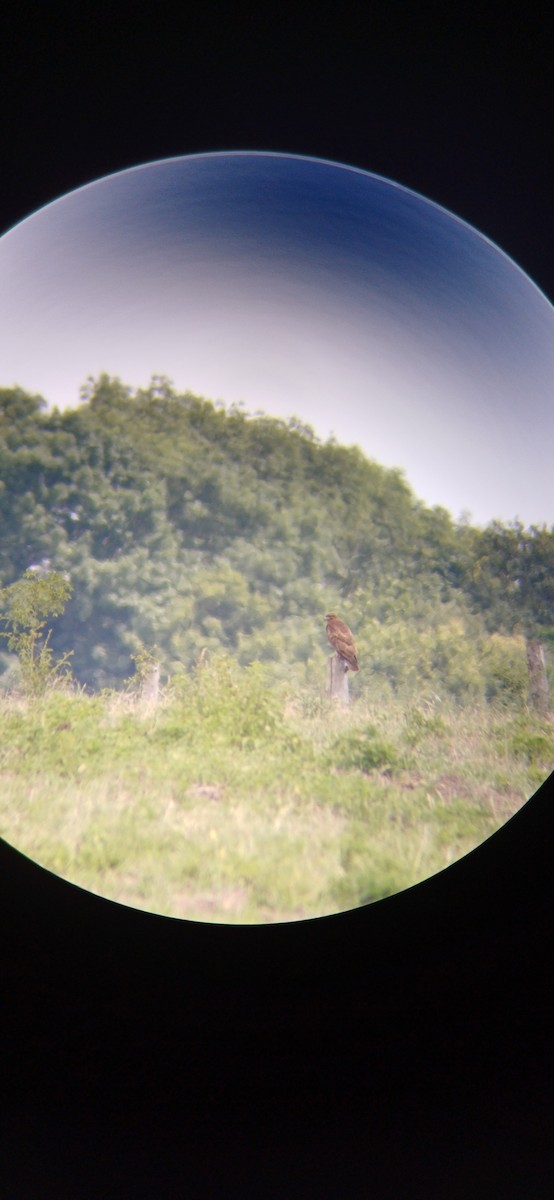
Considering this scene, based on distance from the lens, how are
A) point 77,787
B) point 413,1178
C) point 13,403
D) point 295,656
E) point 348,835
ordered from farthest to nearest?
point 295,656
point 13,403
point 77,787
point 348,835
point 413,1178

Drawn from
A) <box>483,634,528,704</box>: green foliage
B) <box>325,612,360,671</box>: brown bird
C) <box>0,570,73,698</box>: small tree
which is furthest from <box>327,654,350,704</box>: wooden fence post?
<box>0,570,73,698</box>: small tree

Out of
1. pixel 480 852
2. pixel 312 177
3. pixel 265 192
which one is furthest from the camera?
pixel 265 192

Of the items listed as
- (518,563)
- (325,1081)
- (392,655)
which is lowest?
(325,1081)

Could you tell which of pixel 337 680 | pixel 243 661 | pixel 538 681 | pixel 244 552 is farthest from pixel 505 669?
pixel 244 552

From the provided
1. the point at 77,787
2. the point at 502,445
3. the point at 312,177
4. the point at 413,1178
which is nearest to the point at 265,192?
the point at 312,177

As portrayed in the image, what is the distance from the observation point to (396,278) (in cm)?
236

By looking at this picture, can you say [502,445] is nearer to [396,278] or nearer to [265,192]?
[396,278]

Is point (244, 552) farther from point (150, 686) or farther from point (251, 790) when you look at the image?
point (251, 790)

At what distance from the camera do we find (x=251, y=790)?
303cm

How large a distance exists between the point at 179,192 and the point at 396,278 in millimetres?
726

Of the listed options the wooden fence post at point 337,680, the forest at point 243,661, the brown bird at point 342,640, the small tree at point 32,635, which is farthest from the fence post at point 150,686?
the brown bird at point 342,640

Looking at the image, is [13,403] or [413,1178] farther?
[13,403]

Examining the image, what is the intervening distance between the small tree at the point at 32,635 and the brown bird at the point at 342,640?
1337 millimetres

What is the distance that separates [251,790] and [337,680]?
0.82 m
